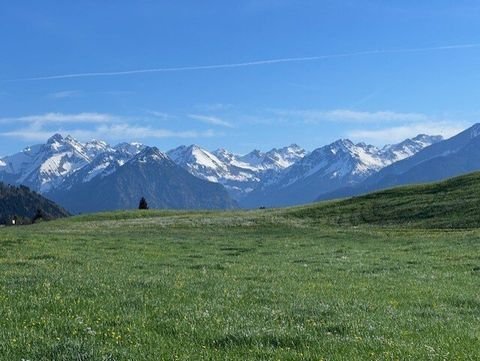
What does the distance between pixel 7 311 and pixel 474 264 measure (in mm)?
26904

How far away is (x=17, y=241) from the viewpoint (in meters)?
42.2

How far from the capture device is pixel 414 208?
3152 inches

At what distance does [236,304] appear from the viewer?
1753 cm

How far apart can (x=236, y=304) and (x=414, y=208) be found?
6669 centimetres

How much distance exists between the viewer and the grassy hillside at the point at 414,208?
71.2 meters

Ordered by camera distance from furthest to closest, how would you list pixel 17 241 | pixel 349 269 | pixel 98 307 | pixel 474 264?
1. pixel 17 241
2. pixel 474 264
3. pixel 349 269
4. pixel 98 307

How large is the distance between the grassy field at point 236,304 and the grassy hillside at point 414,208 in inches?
1179

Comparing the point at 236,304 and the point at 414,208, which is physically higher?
the point at 414,208

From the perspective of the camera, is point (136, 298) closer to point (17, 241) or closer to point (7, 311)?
point (7, 311)

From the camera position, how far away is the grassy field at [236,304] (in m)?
11.5

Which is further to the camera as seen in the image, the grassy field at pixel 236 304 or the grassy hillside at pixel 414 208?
the grassy hillside at pixel 414 208

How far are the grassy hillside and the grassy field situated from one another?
98.2ft

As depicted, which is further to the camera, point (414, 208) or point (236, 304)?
point (414, 208)

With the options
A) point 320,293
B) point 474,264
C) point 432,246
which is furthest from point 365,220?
point 320,293
